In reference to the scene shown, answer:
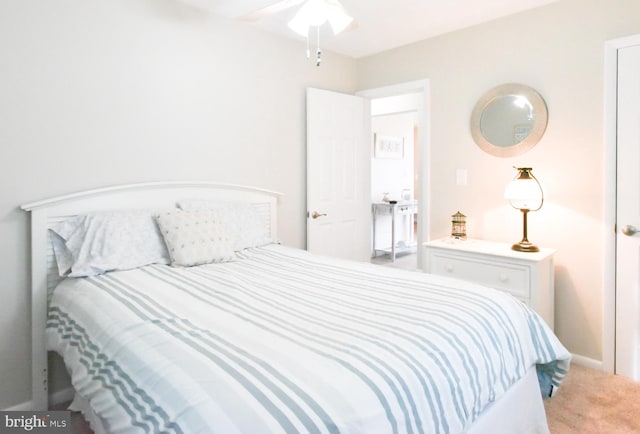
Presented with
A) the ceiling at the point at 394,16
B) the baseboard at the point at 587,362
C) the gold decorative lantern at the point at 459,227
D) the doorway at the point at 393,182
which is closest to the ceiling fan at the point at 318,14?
the ceiling at the point at 394,16

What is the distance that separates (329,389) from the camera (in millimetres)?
969

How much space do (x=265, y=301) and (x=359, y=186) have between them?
8.14 feet

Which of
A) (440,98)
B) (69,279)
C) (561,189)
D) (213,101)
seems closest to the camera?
(69,279)

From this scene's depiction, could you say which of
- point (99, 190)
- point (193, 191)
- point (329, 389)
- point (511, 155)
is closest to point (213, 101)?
point (193, 191)

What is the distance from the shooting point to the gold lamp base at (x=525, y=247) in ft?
8.70

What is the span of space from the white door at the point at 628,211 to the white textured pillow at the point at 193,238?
238cm

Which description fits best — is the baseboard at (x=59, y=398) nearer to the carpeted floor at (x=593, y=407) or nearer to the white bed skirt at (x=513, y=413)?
the carpeted floor at (x=593, y=407)

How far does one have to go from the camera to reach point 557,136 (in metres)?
2.76

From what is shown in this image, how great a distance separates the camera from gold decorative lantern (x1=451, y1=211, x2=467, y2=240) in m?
3.13

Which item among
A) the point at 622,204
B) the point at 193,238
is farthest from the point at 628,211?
the point at 193,238

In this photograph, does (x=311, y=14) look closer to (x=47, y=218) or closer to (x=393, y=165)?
(x=47, y=218)

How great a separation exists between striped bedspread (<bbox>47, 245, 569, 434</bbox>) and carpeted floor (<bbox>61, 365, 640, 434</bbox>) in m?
0.40

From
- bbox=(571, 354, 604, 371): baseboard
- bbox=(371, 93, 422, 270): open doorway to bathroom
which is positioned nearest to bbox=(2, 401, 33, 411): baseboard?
bbox=(571, 354, 604, 371): baseboard

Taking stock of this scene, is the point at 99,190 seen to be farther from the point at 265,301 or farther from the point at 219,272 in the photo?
the point at 265,301
